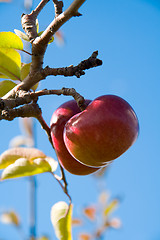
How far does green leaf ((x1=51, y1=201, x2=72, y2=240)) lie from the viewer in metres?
1.15

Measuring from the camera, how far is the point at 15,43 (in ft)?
3.59

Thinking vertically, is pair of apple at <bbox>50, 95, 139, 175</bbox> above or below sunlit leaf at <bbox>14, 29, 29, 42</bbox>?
below

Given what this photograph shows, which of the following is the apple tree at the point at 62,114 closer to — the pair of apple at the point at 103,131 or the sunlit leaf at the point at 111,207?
the pair of apple at the point at 103,131

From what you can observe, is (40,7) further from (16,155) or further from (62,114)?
(16,155)

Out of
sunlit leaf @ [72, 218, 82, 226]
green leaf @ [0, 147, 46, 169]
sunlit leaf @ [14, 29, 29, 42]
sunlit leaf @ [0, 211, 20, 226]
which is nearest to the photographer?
sunlit leaf @ [14, 29, 29, 42]

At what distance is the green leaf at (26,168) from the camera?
3.95 ft

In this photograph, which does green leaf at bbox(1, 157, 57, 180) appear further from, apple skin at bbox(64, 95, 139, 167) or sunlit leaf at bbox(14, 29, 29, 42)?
sunlit leaf at bbox(14, 29, 29, 42)

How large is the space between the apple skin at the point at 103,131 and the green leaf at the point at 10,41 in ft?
1.01

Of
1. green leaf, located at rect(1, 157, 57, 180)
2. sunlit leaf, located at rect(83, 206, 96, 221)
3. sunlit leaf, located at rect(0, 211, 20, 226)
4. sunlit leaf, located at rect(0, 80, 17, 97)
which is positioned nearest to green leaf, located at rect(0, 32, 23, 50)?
sunlit leaf, located at rect(0, 80, 17, 97)

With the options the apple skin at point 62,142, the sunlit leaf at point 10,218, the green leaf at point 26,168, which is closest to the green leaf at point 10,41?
the apple skin at point 62,142

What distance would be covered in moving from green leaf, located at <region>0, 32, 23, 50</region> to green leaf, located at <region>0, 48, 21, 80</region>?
3cm

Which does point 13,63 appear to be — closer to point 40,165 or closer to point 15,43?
point 15,43

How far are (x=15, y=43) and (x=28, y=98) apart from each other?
0.77 ft

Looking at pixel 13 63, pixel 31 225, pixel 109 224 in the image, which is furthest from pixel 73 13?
pixel 109 224
